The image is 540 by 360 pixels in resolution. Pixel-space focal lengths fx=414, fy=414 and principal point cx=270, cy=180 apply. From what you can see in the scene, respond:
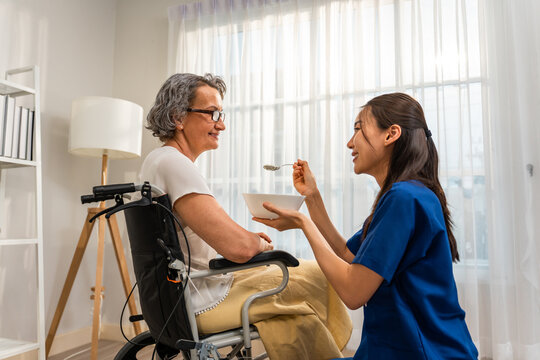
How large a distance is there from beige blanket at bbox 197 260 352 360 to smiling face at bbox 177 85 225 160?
570mm

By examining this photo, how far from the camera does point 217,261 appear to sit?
1.18 m

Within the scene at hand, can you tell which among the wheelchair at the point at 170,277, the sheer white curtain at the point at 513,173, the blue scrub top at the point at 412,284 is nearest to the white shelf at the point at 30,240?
the wheelchair at the point at 170,277

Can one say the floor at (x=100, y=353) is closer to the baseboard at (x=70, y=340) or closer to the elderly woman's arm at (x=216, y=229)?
the baseboard at (x=70, y=340)

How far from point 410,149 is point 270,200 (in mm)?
425

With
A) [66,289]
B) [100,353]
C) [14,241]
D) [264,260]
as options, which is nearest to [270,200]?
[264,260]

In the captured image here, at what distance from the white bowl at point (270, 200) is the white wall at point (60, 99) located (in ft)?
6.77

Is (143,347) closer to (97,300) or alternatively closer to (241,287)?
(241,287)

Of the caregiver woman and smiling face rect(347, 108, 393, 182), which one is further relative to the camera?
smiling face rect(347, 108, 393, 182)

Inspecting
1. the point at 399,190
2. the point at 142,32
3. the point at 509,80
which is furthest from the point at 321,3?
the point at 399,190

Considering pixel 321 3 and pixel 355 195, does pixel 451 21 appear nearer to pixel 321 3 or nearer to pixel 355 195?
pixel 321 3

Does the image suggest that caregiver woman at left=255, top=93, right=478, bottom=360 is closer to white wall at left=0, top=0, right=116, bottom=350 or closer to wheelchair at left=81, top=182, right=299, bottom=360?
wheelchair at left=81, top=182, right=299, bottom=360

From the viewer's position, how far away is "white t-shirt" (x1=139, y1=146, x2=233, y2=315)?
1250 mm

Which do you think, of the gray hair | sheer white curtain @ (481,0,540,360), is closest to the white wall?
the gray hair

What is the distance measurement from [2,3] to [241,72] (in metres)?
1.56
